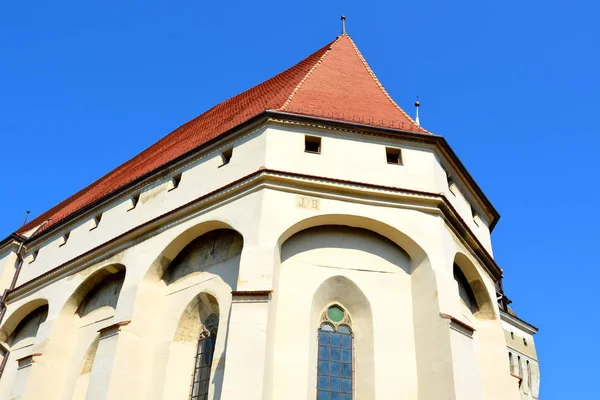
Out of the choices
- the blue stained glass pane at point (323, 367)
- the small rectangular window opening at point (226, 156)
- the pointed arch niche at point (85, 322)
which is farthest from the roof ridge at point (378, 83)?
the pointed arch niche at point (85, 322)

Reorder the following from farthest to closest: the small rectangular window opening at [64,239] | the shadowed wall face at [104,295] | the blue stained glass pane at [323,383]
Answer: the small rectangular window opening at [64,239], the shadowed wall face at [104,295], the blue stained glass pane at [323,383]

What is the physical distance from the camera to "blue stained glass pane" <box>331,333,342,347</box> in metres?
10.8

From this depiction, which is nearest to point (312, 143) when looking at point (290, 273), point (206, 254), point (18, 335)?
point (290, 273)

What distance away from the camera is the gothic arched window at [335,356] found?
10.3 meters

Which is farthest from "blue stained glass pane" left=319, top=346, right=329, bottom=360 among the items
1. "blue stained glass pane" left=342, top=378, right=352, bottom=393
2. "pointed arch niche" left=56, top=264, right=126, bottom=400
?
"pointed arch niche" left=56, top=264, right=126, bottom=400

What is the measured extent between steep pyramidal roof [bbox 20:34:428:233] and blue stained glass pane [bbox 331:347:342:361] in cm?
454

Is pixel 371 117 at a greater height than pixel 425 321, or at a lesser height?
greater

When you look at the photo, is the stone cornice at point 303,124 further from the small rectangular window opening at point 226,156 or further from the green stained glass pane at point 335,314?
the green stained glass pane at point 335,314

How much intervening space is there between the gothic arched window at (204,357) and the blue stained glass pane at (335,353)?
2.10 metres

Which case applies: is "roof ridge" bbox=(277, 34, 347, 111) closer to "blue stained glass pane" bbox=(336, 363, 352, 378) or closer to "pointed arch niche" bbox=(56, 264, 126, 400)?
"pointed arch niche" bbox=(56, 264, 126, 400)

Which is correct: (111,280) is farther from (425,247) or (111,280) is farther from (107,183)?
(425,247)

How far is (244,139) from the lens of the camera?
41.0 ft

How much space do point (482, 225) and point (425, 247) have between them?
138 inches

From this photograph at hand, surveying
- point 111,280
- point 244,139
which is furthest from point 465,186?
point 111,280
